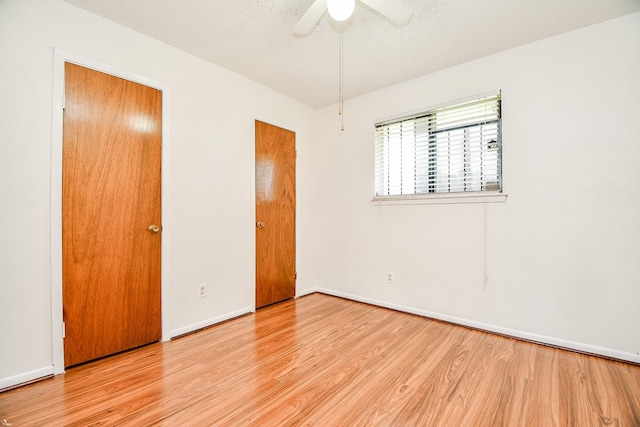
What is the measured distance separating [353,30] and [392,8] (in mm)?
713

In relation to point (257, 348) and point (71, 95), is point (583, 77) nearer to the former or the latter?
point (257, 348)

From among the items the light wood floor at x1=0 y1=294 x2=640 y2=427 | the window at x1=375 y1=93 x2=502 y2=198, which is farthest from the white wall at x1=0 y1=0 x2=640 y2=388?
the light wood floor at x1=0 y1=294 x2=640 y2=427

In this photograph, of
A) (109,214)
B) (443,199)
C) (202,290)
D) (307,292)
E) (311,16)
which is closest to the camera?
(311,16)

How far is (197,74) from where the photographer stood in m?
2.63

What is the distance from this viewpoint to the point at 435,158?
9.54 ft

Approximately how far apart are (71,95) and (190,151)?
2.85 ft

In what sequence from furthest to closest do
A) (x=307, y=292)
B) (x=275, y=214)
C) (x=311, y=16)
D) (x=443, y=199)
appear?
1. (x=307, y=292)
2. (x=275, y=214)
3. (x=443, y=199)
4. (x=311, y=16)

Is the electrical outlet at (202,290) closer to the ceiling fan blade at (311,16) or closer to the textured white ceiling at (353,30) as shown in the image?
the textured white ceiling at (353,30)

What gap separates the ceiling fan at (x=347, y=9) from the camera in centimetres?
151

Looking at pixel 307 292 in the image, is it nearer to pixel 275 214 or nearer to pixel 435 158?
pixel 275 214

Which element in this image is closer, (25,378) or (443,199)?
(25,378)

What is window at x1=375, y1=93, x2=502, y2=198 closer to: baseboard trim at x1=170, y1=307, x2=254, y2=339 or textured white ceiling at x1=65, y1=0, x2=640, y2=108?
textured white ceiling at x1=65, y1=0, x2=640, y2=108

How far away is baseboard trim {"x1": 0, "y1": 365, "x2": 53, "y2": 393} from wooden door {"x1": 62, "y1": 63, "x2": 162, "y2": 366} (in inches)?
4.4

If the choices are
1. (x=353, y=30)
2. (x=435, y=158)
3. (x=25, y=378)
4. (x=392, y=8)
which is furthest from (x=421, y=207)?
(x=25, y=378)
